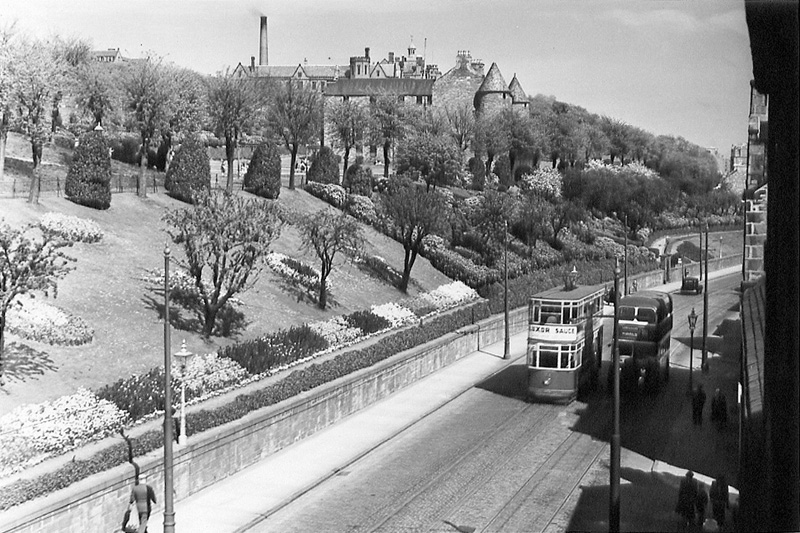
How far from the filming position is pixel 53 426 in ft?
61.9

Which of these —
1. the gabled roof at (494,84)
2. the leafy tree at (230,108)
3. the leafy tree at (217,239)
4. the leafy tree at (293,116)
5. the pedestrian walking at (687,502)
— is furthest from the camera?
the gabled roof at (494,84)

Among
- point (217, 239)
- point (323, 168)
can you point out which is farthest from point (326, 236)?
point (323, 168)

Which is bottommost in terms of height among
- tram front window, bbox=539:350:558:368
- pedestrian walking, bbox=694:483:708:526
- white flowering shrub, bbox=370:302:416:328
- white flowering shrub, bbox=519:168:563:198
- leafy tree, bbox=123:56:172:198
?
pedestrian walking, bbox=694:483:708:526

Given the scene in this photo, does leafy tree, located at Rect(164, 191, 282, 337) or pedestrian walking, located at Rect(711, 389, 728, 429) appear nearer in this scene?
pedestrian walking, located at Rect(711, 389, 728, 429)

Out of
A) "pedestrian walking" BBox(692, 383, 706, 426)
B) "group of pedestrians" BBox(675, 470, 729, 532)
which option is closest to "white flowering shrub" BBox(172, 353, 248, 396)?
"group of pedestrians" BBox(675, 470, 729, 532)

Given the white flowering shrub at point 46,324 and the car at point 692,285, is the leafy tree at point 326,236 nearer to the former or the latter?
the white flowering shrub at point 46,324

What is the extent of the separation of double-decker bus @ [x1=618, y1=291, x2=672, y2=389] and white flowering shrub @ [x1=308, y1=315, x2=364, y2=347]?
28.8 ft

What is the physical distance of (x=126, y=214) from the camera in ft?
117

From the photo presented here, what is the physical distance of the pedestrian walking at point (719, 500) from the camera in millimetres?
17297

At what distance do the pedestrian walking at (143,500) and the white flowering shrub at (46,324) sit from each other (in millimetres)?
7627

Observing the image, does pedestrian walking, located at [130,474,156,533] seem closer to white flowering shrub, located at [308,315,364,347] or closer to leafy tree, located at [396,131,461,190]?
white flowering shrub, located at [308,315,364,347]

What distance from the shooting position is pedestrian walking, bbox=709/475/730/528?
56.7 feet

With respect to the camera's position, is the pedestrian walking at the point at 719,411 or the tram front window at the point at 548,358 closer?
the pedestrian walking at the point at 719,411

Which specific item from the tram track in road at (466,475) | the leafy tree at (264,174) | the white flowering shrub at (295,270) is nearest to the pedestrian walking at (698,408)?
the tram track in road at (466,475)
